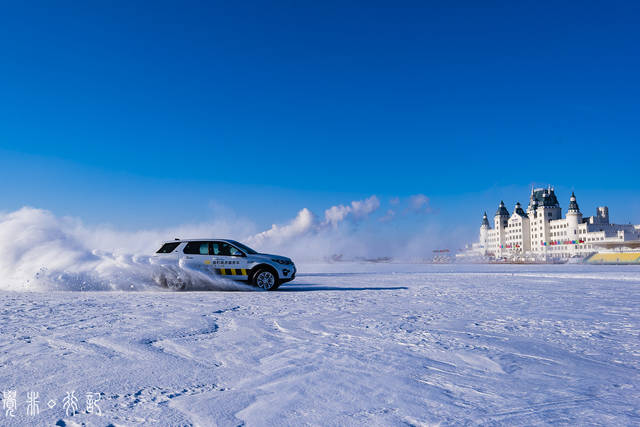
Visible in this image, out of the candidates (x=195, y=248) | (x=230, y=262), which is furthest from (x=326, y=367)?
(x=195, y=248)

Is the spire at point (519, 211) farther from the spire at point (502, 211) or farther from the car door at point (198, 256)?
the car door at point (198, 256)

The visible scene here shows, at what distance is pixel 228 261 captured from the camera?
14570 millimetres

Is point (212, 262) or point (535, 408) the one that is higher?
point (212, 262)

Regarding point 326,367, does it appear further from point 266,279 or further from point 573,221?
point 573,221

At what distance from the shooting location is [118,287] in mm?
15406

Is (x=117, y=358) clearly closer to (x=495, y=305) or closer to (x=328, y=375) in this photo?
(x=328, y=375)

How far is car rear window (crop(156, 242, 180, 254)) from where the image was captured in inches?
585

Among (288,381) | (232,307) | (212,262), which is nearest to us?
(288,381)

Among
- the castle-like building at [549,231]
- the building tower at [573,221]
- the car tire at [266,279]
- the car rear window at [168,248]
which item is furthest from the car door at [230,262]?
the building tower at [573,221]

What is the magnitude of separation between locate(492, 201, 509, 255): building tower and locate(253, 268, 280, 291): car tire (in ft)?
519

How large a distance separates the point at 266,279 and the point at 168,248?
11.6 feet

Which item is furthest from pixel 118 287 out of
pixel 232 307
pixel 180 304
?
pixel 232 307

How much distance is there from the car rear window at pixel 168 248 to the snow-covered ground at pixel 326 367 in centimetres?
608

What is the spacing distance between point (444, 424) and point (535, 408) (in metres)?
0.87
